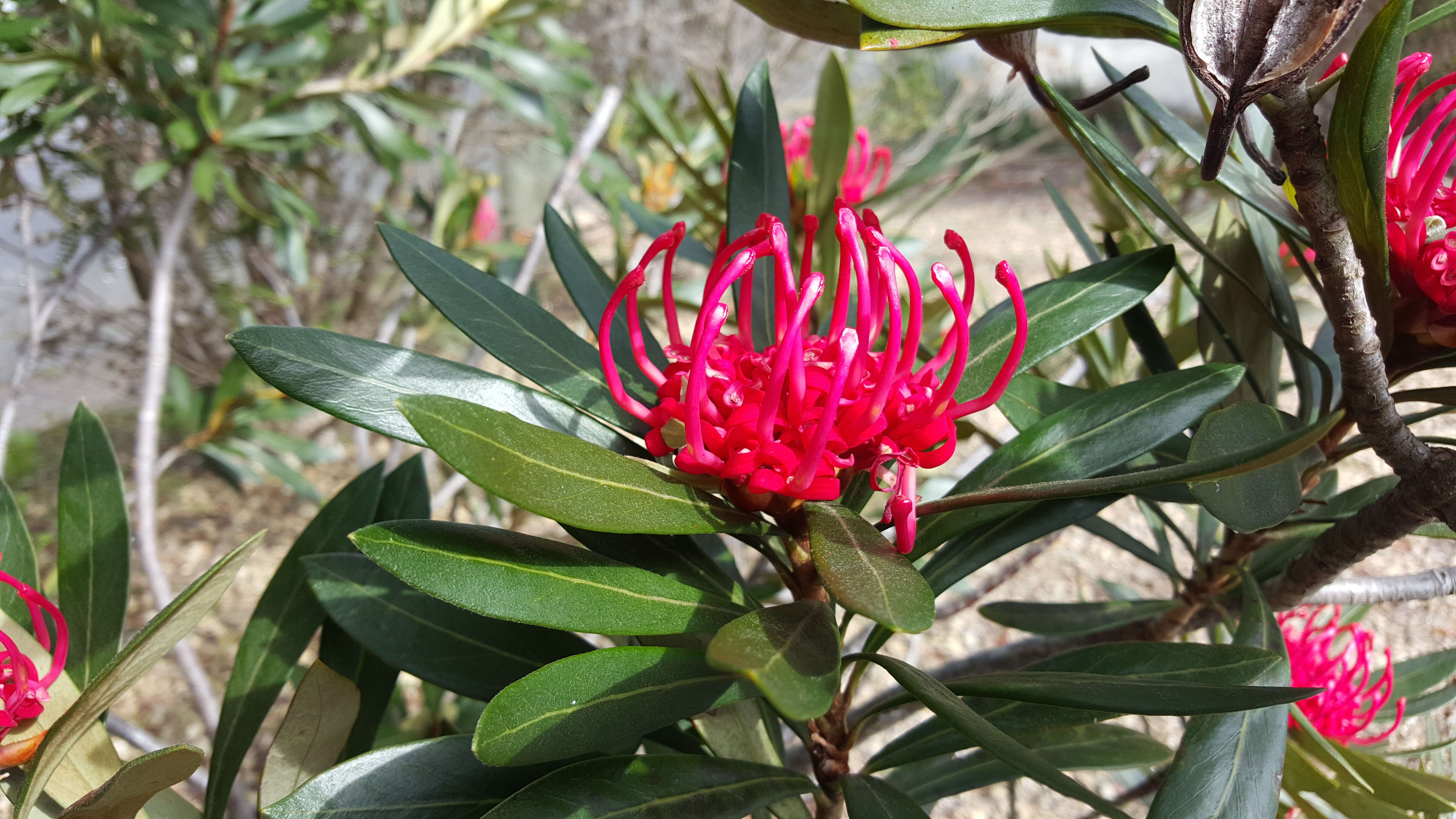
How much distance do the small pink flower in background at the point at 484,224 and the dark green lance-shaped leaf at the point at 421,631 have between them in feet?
5.17

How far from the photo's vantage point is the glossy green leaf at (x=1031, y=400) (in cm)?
44

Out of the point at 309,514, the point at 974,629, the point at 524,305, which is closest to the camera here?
the point at 524,305

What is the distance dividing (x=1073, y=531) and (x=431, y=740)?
1.90 m

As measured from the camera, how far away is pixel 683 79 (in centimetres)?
412

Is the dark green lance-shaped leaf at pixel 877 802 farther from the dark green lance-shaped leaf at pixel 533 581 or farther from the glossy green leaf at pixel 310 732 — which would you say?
the glossy green leaf at pixel 310 732

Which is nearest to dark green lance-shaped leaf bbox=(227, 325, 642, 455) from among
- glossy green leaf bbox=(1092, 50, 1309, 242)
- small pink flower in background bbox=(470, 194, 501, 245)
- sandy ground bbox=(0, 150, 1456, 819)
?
glossy green leaf bbox=(1092, 50, 1309, 242)

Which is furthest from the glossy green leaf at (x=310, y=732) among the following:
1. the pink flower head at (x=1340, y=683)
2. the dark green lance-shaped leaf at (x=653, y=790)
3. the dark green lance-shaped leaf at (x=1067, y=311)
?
the pink flower head at (x=1340, y=683)

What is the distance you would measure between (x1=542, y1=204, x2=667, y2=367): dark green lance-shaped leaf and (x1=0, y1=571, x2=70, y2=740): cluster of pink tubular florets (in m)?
0.30

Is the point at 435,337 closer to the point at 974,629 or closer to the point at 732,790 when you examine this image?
the point at 974,629

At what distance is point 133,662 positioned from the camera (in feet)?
1.07

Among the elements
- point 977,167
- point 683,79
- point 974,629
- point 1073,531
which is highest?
point 683,79

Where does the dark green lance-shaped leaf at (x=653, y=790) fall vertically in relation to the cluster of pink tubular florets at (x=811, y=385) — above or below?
below

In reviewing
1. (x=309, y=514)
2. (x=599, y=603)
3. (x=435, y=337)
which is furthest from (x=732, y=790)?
(x=309, y=514)

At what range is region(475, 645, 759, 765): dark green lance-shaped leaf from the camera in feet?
0.92
